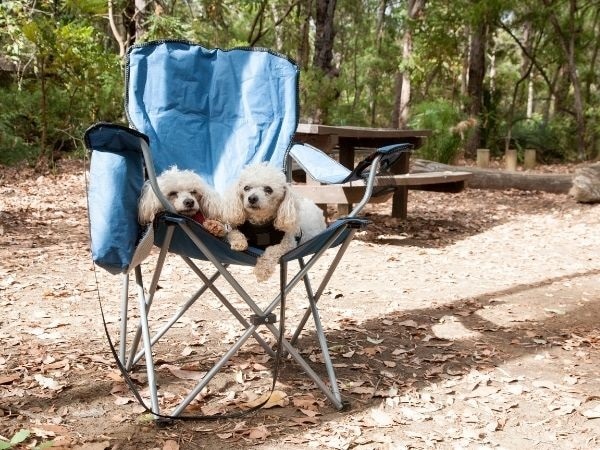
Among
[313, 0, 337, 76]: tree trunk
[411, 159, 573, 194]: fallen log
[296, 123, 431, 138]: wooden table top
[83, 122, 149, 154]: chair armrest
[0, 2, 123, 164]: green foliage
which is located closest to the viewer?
[83, 122, 149, 154]: chair armrest

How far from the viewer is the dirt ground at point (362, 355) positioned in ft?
7.11

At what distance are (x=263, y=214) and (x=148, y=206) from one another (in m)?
0.41

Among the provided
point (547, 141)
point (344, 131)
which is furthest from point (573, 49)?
point (344, 131)

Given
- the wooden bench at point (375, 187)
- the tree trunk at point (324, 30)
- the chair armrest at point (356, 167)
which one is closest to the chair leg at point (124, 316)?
the chair armrest at point (356, 167)

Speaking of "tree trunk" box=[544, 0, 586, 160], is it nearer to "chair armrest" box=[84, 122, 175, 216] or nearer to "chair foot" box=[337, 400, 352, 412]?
"chair foot" box=[337, 400, 352, 412]

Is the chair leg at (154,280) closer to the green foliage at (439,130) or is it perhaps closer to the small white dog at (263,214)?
the small white dog at (263,214)

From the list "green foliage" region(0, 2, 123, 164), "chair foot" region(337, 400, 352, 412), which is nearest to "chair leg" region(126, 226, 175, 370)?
"chair foot" region(337, 400, 352, 412)

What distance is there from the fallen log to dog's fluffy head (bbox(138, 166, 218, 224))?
5.43m

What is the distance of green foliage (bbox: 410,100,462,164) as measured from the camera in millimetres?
9273

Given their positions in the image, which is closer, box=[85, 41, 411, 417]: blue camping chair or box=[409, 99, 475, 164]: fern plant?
box=[85, 41, 411, 417]: blue camping chair

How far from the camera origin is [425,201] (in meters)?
7.50

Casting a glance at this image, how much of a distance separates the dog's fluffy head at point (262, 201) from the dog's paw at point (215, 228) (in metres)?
0.06

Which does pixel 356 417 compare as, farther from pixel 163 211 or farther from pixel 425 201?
pixel 425 201

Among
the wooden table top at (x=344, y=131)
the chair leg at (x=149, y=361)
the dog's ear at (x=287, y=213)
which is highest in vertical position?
the wooden table top at (x=344, y=131)
